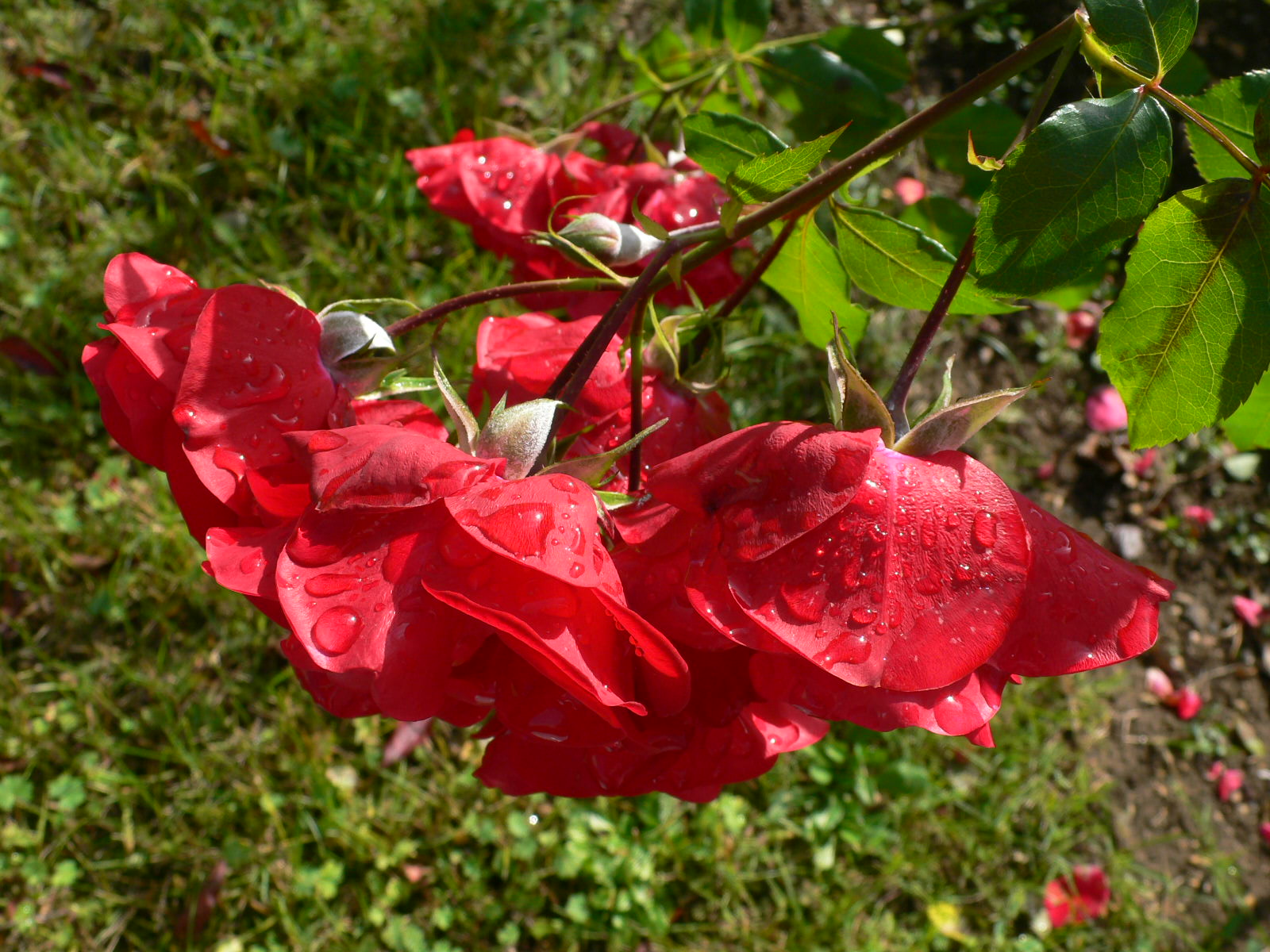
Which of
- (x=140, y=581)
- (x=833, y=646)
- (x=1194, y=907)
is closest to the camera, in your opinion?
(x=833, y=646)

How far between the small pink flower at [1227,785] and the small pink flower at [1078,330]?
1.02 m

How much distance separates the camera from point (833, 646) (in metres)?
0.51

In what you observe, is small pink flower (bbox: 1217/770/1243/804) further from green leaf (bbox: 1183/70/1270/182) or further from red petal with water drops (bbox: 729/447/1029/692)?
red petal with water drops (bbox: 729/447/1029/692)

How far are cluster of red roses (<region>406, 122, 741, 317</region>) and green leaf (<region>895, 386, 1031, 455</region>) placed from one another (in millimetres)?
349

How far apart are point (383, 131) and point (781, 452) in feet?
6.28

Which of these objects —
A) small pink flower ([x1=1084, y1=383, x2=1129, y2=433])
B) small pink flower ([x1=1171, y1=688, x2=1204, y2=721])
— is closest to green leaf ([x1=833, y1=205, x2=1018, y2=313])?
small pink flower ([x1=1084, y1=383, x2=1129, y2=433])

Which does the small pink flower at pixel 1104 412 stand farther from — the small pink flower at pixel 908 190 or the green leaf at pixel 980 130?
the green leaf at pixel 980 130

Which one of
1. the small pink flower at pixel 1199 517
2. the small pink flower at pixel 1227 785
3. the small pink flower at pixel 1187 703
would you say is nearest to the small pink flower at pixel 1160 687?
the small pink flower at pixel 1187 703

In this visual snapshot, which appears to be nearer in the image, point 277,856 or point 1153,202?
point 1153,202

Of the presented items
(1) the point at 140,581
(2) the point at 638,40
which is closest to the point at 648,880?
(1) the point at 140,581

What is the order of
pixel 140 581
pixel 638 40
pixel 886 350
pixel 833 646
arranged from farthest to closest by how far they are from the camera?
pixel 638 40 → pixel 886 350 → pixel 140 581 → pixel 833 646

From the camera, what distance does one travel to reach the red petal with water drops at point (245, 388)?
60cm

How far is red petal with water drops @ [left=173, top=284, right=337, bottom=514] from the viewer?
60cm

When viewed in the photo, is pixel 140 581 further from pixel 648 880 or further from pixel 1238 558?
pixel 1238 558
